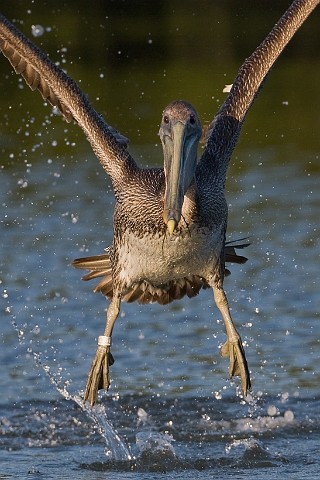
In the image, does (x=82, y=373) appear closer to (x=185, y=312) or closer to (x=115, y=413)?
(x=115, y=413)

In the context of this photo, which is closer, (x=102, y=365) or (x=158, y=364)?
(x=102, y=365)

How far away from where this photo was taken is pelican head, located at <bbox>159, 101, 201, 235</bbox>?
752 cm

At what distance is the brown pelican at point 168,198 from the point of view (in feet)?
25.2

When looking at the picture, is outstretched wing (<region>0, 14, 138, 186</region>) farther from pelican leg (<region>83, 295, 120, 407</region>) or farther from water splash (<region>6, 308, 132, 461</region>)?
water splash (<region>6, 308, 132, 461</region>)

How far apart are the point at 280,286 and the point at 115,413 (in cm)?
281

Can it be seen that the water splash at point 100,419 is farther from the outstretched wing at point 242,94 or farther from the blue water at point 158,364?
the outstretched wing at point 242,94

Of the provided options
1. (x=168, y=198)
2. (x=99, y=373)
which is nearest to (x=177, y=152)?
(x=168, y=198)

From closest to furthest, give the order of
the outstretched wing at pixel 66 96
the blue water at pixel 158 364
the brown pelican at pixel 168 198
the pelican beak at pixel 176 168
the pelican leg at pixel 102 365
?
the pelican beak at pixel 176 168, the brown pelican at pixel 168 198, the pelican leg at pixel 102 365, the outstretched wing at pixel 66 96, the blue water at pixel 158 364

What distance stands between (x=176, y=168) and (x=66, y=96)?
190cm

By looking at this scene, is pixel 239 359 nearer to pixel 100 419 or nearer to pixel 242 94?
pixel 100 419

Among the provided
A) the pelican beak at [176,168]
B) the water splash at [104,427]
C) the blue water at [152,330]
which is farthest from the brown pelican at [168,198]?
the blue water at [152,330]

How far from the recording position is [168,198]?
754 cm

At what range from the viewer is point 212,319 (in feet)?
38.9

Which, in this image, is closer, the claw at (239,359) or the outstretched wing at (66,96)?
the claw at (239,359)
